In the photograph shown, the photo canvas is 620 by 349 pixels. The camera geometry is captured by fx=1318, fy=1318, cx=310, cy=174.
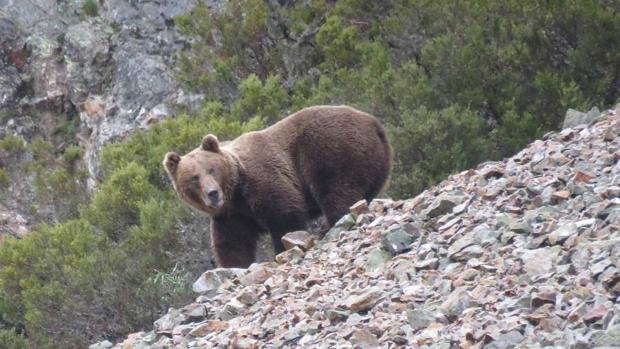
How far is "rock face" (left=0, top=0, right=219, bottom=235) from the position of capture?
25172mm

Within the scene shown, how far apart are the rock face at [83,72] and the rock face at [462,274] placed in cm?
1475

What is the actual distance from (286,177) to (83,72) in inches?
682

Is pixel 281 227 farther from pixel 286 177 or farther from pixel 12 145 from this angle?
pixel 12 145

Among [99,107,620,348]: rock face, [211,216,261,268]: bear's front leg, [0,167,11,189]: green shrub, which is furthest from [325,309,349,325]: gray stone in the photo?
[0,167,11,189]: green shrub

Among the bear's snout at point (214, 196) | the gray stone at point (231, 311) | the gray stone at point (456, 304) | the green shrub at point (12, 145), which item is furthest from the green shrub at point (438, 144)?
the green shrub at point (12, 145)

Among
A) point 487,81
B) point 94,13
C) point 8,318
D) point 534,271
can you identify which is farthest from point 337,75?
point 534,271

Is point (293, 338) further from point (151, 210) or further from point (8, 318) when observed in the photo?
point (8, 318)

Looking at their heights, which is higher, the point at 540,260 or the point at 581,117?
the point at 540,260

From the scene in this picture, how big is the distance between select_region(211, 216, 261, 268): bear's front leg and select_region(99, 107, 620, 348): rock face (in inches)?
41.2

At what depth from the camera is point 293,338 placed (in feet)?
25.6

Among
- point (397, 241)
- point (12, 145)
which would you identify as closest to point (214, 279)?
point (397, 241)

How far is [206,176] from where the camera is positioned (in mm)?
11195

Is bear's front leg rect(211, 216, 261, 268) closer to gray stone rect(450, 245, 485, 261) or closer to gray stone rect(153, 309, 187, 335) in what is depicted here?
gray stone rect(153, 309, 187, 335)

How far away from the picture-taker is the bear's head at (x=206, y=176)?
11.0 m
